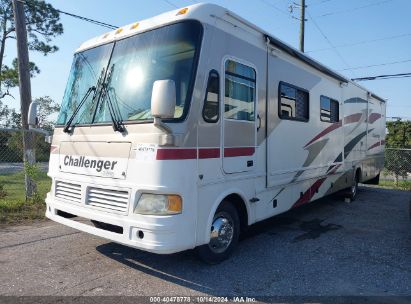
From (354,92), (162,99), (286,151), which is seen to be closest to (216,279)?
(162,99)

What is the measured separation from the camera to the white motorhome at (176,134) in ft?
13.2

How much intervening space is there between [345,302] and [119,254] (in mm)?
2854

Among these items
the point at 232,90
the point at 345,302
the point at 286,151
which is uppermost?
the point at 232,90

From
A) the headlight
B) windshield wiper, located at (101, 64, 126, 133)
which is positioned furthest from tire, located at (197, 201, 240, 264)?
windshield wiper, located at (101, 64, 126, 133)

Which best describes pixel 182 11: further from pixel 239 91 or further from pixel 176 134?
pixel 176 134

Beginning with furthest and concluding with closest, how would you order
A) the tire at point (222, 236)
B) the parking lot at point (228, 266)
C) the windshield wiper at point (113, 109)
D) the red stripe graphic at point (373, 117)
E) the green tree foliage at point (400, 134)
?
1. the green tree foliage at point (400, 134)
2. the red stripe graphic at point (373, 117)
3. the tire at point (222, 236)
4. the windshield wiper at point (113, 109)
5. the parking lot at point (228, 266)

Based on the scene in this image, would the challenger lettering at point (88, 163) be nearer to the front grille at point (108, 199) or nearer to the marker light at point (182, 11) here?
the front grille at point (108, 199)

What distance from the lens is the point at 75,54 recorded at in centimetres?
557

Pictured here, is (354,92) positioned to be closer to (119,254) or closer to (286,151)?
(286,151)

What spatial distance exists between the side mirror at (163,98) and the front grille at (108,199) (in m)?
1.05

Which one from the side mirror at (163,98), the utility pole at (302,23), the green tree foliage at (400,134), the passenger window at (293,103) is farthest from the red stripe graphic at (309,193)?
the green tree foliage at (400,134)

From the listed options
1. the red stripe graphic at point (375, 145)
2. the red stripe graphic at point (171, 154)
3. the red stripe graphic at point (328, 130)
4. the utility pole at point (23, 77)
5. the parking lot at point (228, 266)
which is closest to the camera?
the red stripe graphic at point (171, 154)

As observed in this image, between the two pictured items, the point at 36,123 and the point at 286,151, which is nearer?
the point at 36,123

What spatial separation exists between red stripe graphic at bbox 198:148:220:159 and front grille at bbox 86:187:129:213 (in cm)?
93
